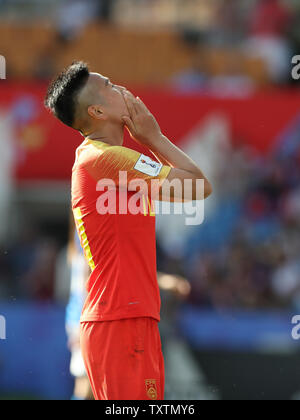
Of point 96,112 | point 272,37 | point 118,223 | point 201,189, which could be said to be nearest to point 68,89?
point 96,112

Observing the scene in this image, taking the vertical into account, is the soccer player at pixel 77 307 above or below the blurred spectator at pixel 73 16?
below

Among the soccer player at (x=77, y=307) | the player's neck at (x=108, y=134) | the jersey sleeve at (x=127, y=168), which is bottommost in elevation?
the soccer player at (x=77, y=307)

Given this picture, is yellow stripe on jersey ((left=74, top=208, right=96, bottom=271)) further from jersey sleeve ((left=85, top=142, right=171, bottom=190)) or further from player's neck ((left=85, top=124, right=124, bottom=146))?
player's neck ((left=85, top=124, right=124, bottom=146))

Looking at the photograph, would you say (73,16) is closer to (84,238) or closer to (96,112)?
(96,112)

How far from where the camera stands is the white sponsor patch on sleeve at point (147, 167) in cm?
415

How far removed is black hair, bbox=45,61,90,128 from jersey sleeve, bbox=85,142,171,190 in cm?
34

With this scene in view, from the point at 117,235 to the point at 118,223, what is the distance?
0.07 metres

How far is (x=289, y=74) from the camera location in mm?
13148

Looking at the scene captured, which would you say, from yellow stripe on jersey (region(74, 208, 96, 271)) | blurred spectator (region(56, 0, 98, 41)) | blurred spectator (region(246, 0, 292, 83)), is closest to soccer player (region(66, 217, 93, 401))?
yellow stripe on jersey (region(74, 208, 96, 271))

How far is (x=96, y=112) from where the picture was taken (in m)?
4.28

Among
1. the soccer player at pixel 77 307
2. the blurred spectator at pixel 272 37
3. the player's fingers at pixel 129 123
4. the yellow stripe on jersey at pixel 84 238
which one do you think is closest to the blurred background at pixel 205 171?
the blurred spectator at pixel 272 37

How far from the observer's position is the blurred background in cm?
948

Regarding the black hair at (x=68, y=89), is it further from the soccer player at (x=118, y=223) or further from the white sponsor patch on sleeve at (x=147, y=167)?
the white sponsor patch on sleeve at (x=147, y=167)
